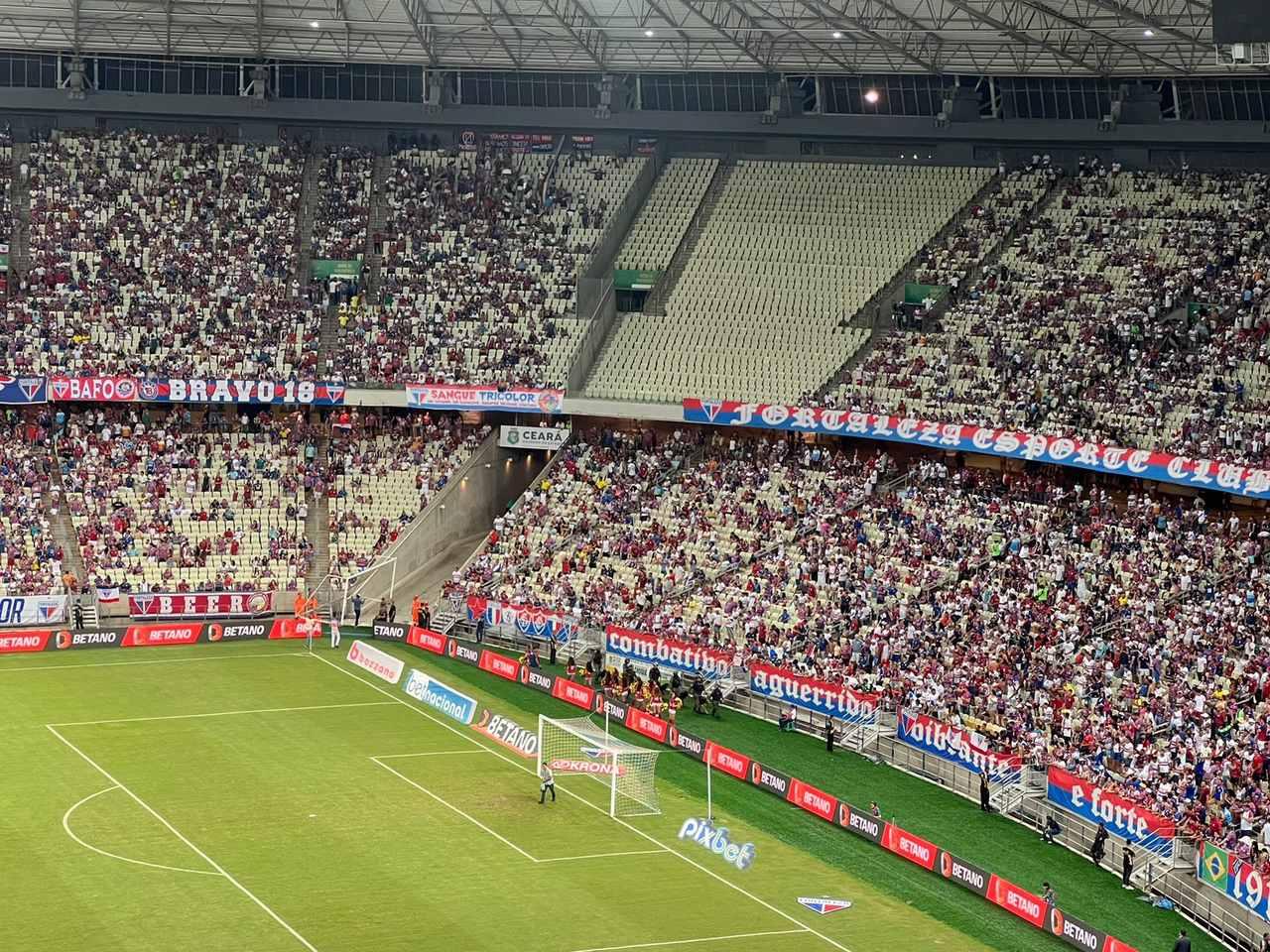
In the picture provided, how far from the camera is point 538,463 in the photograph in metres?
77.9

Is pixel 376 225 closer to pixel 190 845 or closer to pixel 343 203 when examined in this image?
pixel 343 203

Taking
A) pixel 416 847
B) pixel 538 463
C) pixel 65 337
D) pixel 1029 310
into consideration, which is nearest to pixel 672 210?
pixel 538 463

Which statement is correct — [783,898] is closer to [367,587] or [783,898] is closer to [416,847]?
[416,847]

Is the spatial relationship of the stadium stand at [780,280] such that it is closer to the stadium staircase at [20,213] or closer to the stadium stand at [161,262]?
the stadium stand at [161,262]

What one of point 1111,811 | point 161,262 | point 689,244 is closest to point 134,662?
point 161,262

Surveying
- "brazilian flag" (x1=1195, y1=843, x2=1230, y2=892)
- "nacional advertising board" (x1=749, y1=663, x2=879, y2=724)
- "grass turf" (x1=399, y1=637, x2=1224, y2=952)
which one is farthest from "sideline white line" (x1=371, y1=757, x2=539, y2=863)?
"brazilian flag" (x1=1195, y1=843, x2=1230, y2=892)

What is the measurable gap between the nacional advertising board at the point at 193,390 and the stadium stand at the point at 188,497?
164cm

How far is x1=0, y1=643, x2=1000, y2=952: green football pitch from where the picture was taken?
128ft

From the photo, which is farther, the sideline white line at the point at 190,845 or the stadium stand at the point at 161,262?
the stadium stand at the point at 161,262

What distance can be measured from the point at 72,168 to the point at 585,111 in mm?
21730

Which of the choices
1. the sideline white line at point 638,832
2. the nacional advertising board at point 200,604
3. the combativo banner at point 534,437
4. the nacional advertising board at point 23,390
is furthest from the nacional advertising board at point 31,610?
the combativo banner at point 534,437

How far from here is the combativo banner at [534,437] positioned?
→ 7612 cm

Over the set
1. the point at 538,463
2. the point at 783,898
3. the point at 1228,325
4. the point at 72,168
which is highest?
the point at 72,168

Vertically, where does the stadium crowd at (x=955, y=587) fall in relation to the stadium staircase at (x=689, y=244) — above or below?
below
